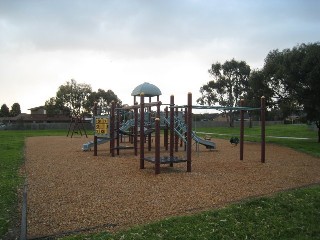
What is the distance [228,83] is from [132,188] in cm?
5983

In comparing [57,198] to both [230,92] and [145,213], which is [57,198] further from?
[230,92]

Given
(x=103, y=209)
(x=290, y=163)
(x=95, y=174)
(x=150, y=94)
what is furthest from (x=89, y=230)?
(x=150, y=94)

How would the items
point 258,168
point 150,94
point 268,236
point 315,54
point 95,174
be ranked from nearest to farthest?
point 268,236
point 95,174
point 258,168
point 315,54
point 150,94

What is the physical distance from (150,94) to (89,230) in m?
19.7

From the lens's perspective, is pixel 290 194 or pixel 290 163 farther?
pixel 290 163

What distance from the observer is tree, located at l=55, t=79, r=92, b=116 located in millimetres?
63562

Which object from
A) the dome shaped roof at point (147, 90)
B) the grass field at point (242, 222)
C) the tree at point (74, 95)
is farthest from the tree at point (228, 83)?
the grass field at point (242, 222)

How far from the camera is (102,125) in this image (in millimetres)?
16547

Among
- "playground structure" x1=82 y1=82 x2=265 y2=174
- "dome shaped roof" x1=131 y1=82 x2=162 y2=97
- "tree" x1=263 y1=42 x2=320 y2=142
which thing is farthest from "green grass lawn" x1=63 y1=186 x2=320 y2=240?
"dome shaped roof" x1=131 y1=82 x2=162 y2=97

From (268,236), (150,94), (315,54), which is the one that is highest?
(315,54)

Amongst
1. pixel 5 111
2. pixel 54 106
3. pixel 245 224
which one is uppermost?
pixel 5 111

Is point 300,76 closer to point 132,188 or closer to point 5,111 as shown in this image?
point 132,188

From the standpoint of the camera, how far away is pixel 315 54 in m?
22.2

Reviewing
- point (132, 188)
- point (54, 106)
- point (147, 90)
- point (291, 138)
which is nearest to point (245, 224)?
point (132, 188)
